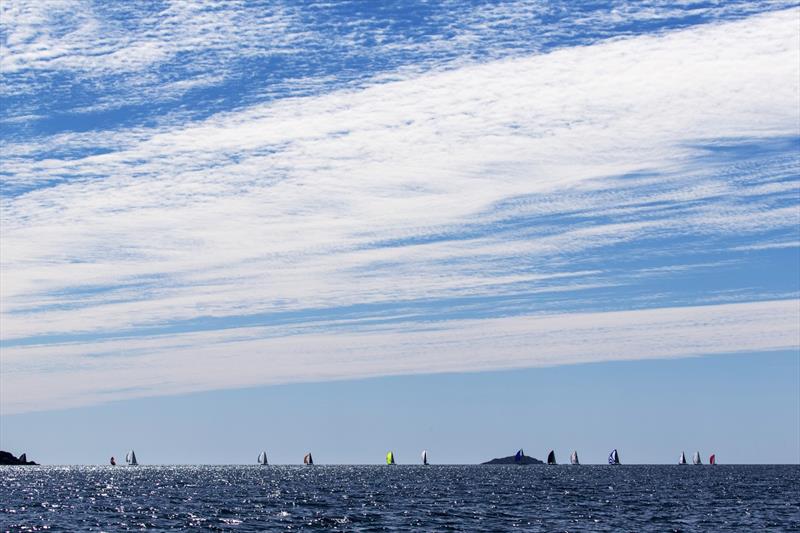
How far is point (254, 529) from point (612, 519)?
3138cm

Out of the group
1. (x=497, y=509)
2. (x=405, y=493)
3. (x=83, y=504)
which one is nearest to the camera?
(x=497, y=509)

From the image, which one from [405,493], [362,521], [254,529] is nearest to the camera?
[254,529]

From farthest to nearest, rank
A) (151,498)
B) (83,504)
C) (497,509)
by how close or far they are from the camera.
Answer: (151,498) → (83,504) → (497,509)

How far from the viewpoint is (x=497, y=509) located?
10369cm

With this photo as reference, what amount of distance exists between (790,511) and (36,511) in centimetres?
7247

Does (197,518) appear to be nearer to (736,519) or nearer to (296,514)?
(296,514)

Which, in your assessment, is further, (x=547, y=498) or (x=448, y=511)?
(x=547, y=498)

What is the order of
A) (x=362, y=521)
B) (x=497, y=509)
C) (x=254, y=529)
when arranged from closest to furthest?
(x=254, y=529)
(x=362, y=521)
(x=497, y=509)

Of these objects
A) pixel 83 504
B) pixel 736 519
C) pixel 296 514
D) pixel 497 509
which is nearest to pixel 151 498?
pixel 83 504

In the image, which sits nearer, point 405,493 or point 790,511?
point 790,511

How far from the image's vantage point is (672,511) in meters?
104

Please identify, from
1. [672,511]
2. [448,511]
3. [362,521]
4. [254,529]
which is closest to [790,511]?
[672,511]

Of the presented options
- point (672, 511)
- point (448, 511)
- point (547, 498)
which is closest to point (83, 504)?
point (448, 511)

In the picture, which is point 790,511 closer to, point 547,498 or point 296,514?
point 547,498
